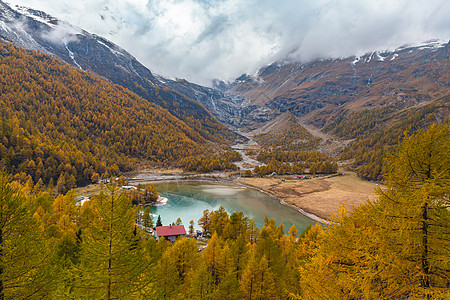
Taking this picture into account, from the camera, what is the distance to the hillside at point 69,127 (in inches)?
2921

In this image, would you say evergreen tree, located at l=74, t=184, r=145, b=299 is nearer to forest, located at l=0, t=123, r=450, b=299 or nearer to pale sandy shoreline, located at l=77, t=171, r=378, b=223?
forest, located at l=0, t=123, r=450, b=299

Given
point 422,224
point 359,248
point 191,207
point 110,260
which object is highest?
point 422,224

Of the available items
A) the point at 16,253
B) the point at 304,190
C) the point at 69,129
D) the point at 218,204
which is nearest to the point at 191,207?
the point at 218,204

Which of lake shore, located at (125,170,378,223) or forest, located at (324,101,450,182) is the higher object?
forest, located at (324,101,450,182)

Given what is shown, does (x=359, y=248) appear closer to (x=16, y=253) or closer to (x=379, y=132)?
(x=16, y=253)

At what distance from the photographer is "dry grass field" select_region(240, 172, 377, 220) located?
58.2 metres

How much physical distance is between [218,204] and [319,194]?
116 feet

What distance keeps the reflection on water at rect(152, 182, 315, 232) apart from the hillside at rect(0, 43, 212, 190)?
27.5 meters

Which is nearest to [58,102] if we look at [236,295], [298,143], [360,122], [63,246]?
[63,246]

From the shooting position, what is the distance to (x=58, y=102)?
128m

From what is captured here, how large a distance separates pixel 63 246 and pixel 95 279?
48.7 feet

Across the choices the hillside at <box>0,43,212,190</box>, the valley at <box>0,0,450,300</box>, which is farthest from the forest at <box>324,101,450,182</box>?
the hillside at <box>0,43,212,190</box>

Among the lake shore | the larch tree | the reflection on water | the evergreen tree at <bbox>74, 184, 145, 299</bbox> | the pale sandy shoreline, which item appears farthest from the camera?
the pale sandy shoreline

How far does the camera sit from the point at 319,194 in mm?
70875
